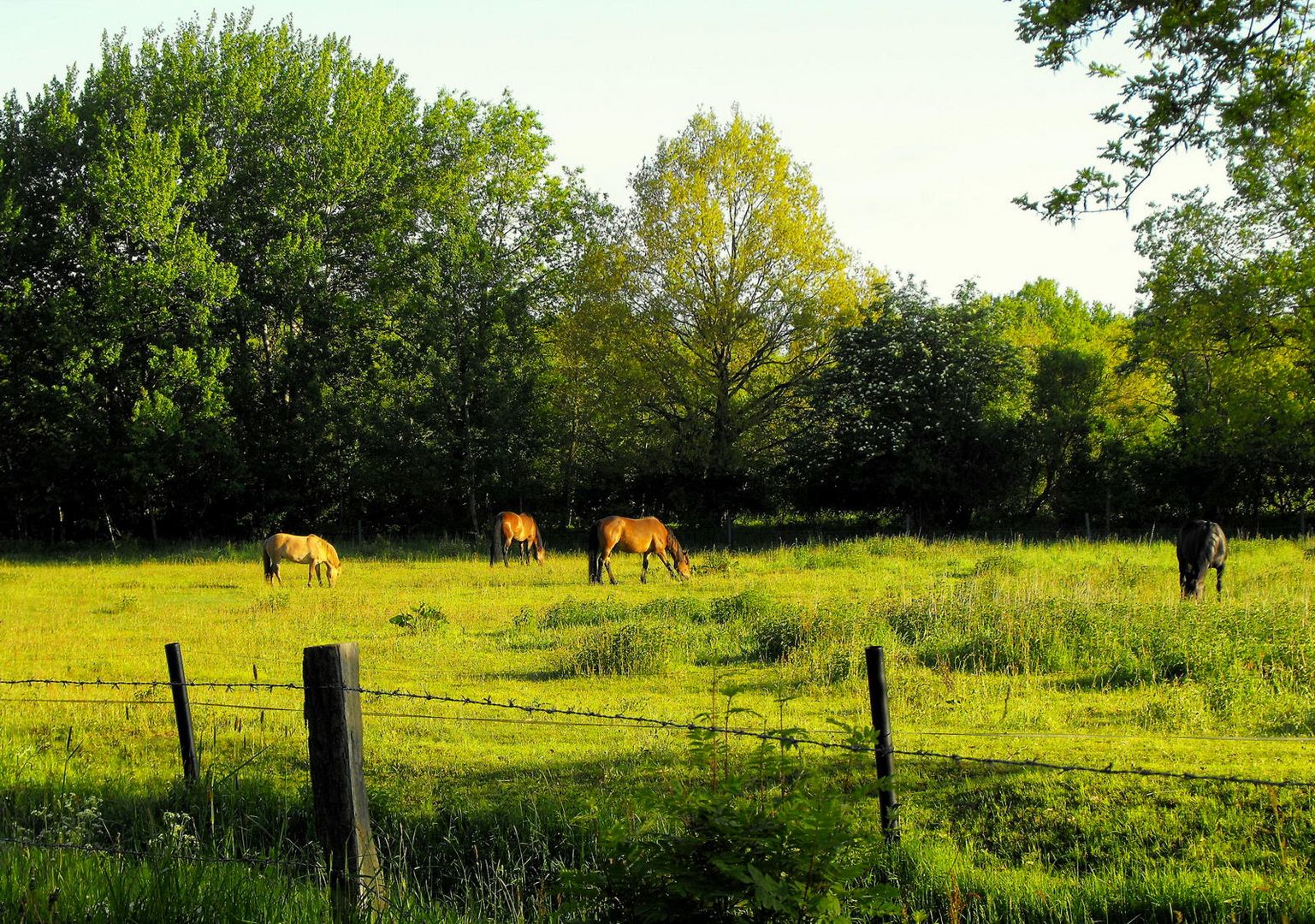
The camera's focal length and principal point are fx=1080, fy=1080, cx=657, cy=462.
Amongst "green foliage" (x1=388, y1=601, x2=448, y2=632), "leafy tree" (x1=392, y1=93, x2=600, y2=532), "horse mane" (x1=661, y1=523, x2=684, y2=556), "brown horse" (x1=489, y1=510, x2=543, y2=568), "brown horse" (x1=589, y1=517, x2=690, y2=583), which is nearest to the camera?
"green foliage" (x1=388, y1=601, x2=448, y2=632)

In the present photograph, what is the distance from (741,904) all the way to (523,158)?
129 ft

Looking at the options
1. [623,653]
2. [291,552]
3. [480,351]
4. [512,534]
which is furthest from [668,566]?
[480,351]

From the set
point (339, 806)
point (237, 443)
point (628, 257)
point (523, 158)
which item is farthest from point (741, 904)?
point (523, 158)

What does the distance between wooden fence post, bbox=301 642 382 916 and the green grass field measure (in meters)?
0.20

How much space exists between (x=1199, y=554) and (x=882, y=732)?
13501 mm

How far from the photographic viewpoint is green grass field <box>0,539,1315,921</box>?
5.14 m

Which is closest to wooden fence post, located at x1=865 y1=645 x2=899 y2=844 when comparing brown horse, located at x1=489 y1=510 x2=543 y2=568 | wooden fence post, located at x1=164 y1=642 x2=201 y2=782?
wooden fence post, located at x1=164 y1=642 x2=201 y2=782

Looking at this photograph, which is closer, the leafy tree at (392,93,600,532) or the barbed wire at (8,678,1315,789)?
the barbed wire at (8,678,1315,789)

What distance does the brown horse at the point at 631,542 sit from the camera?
882 inches

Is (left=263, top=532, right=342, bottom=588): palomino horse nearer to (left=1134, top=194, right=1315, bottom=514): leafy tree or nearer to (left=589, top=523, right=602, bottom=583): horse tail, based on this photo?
(left=589, top=523, right=602, bottom=583): horse tail

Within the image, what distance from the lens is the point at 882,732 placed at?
4.96 metres

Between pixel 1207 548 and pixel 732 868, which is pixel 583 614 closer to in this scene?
pixel 1207 548

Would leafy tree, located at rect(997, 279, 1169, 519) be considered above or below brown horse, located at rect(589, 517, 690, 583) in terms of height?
above

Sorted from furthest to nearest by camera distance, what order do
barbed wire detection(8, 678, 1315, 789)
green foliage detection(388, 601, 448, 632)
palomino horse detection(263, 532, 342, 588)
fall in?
palomino horse detection(263, 532, 342, 588)
green foliage detection(388, 601, 448, 632)
barbed wire detection(8, 678, 1315, 789)
